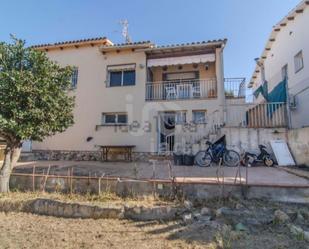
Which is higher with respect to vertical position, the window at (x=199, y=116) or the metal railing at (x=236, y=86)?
the metal railing at (x=236, y=86)

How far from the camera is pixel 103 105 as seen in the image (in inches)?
564

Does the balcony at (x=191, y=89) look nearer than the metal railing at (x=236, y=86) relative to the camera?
No

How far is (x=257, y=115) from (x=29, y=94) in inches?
378

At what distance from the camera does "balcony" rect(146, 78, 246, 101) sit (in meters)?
13.5

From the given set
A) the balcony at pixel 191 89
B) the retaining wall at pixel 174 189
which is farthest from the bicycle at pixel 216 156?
the retaining wall at pixel 174 189

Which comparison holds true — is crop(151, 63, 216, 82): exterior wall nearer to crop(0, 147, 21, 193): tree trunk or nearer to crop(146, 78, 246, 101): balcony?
crop(146, 78, 246, 101): balcony

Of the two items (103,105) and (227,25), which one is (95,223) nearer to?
(103,105)

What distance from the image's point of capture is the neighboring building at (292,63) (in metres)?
11.1

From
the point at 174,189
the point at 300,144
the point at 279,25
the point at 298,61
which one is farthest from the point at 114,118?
the point at 279,25

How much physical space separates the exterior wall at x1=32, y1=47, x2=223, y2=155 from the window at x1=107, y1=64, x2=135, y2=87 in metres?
0.28

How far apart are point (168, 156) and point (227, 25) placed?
7.50 metres

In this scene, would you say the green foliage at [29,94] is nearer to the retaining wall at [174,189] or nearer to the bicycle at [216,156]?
the retaining wall at [174,189]

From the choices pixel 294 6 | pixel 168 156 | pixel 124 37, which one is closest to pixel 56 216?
pixel 168 156

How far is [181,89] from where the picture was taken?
14.1 metres
